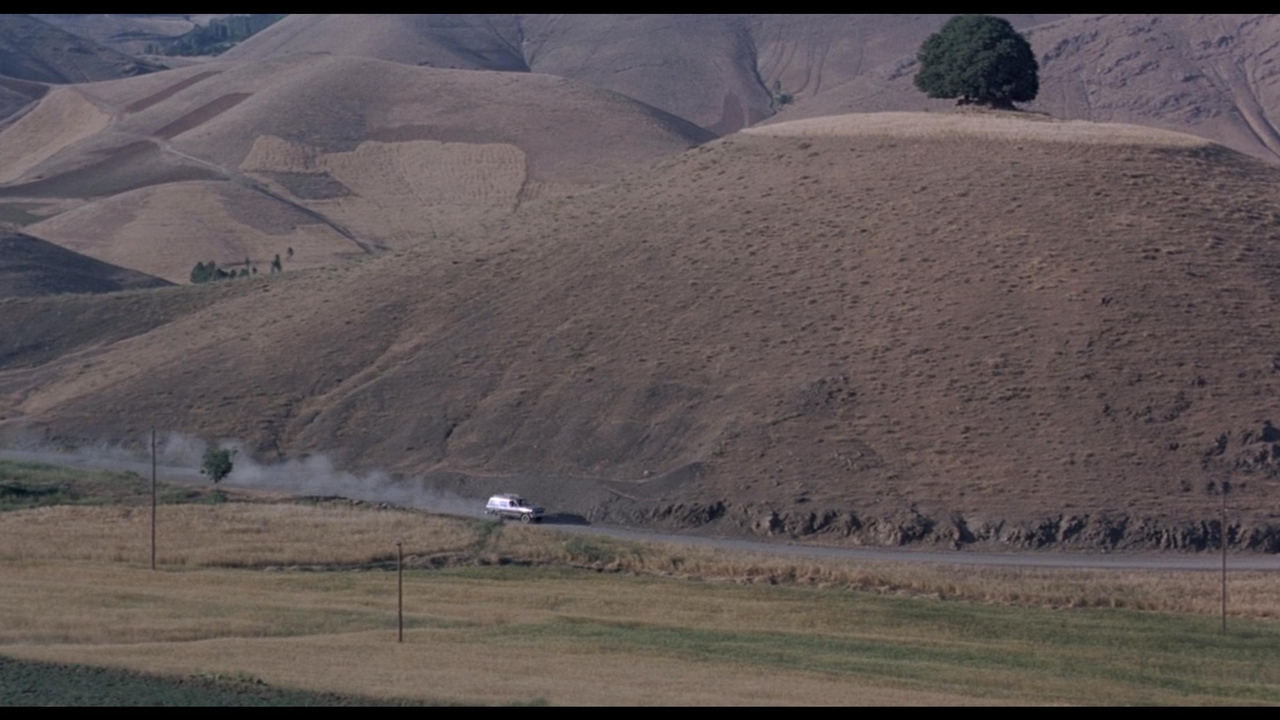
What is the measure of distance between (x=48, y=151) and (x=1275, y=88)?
120m

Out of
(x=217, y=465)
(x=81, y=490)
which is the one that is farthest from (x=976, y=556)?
(x=81, y=490)

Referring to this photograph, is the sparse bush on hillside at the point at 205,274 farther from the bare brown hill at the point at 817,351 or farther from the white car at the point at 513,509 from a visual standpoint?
the white car at the point at 513,509

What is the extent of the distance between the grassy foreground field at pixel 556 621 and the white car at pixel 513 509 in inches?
144

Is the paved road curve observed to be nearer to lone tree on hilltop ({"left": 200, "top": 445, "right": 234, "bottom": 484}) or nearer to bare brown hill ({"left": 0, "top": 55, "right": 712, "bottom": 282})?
lone tree on hilltop ({"left": 200, "top": 445, "right": 234, "bottom": 484})

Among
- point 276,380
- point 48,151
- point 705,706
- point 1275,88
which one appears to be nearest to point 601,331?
point 276,380

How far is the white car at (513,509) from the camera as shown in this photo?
50.9 metres

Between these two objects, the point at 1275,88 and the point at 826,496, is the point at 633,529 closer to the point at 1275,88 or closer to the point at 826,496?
the point at 826,496

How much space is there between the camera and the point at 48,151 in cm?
15800

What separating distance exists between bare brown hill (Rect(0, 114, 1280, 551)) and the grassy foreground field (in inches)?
327

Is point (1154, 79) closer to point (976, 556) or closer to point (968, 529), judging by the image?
point (968, 529)

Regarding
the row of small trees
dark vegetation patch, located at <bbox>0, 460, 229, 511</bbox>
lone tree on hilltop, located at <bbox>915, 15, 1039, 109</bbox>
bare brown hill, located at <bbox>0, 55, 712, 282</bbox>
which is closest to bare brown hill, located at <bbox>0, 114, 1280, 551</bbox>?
lone tree on hilltop, located at <bbox>915, 15, 1039, 109</bbox>

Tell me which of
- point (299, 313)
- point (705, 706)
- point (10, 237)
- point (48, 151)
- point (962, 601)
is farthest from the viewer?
point (48, 151)

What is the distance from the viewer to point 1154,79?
550 ft

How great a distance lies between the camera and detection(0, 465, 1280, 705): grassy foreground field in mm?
24797
